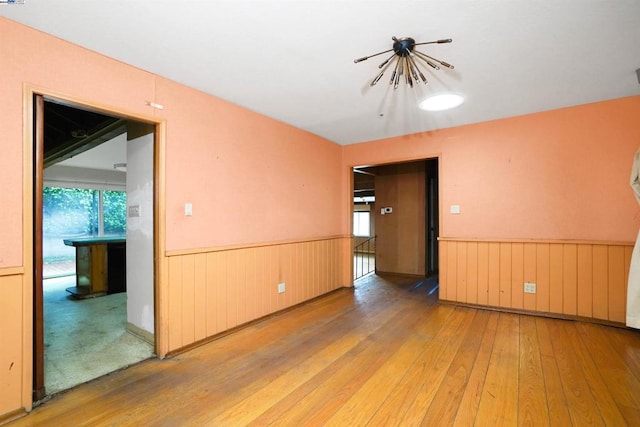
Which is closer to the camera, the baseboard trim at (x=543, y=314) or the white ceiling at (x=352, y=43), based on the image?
the white ceiling at (x=352, y=43)

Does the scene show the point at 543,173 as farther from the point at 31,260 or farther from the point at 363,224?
the point at 363,224

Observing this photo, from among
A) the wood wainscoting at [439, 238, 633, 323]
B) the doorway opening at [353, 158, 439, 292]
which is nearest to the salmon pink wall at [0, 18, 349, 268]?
the doorway opening at [353, 158, 439, 292]

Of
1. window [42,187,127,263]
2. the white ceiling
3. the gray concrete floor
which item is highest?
the white ceiling

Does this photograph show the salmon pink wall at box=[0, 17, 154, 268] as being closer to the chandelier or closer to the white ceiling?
the white ceiling

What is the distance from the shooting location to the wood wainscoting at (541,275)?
3.13 metres

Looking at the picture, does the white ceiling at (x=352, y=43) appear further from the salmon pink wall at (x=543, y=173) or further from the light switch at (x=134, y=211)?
the light switch at (x=134, y=211)

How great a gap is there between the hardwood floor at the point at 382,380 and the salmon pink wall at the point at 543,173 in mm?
1159

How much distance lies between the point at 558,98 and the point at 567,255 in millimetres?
1770

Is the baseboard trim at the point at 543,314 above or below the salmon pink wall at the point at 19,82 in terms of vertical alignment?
below

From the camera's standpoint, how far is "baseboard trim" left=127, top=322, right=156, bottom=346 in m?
2.76

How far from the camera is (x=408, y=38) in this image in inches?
78.7

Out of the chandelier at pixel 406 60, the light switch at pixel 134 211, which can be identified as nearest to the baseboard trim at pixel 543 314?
the chandelier at pixel 406 60

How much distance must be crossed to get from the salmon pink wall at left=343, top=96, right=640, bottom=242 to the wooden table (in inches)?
196

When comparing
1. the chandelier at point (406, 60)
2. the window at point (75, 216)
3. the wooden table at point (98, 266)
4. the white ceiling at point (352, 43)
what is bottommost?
the wooden table at point (98, 266)
